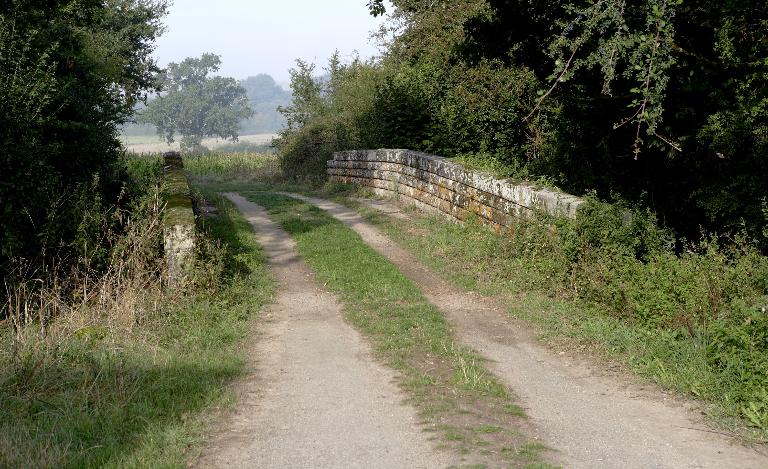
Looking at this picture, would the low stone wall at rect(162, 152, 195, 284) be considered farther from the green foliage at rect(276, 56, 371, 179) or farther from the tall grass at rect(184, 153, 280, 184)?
the tall grass at rect(184, 153, 280, 184)

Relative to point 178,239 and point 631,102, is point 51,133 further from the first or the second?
point 631,102

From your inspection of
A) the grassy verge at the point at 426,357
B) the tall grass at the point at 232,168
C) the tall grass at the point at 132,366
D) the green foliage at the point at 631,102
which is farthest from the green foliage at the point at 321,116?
the tall grass at the point at 132,366

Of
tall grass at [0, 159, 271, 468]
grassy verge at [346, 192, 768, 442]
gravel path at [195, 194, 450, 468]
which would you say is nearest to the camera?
gravel path at [195, 194, 450, 468]

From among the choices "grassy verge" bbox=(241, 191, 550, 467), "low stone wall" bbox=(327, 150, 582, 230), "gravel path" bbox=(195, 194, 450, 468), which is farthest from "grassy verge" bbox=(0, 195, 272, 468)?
"low stone wall" bbox=(327, 150, 582, 230)

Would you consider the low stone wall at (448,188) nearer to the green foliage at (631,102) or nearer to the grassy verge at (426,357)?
the green foliage at (631,102)

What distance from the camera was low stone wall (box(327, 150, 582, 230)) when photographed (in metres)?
11.4

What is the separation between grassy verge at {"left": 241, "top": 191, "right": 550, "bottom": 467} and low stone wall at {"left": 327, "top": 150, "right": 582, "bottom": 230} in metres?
2.31

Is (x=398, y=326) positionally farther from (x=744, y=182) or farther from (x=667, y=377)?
(x=744, y=182)

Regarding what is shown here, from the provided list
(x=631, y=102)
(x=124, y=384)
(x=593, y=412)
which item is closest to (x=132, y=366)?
(x=124, y=384)

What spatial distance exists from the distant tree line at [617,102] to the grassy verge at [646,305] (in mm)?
1426

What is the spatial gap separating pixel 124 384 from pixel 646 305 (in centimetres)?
565

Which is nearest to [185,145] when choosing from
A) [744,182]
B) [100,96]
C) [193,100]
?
[193,100]

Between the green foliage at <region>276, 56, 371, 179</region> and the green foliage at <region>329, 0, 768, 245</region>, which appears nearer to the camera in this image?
the green foliage at <region>329, 0, 768, 245</region>

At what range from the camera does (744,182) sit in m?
10.5
